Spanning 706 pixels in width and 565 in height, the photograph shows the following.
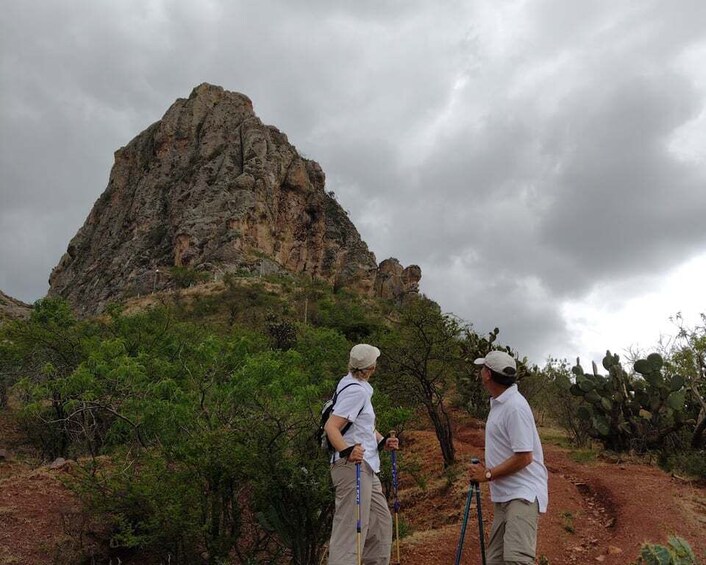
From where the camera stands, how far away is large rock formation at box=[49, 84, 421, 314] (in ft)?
180

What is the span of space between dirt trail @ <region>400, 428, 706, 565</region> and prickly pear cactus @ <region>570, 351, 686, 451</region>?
1.22 metres

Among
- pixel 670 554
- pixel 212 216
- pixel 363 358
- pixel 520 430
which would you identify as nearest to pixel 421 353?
pixel 670 554

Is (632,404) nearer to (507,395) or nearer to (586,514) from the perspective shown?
(586,514)

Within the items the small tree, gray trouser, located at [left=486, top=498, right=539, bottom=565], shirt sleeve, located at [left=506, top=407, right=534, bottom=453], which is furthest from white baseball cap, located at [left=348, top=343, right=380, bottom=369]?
the small tree

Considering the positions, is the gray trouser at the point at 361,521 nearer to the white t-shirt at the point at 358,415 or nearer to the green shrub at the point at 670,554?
the white t-shirt at the point at 358,415

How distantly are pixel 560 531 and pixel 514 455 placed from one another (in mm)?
4880

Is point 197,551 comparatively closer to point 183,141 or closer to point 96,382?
point 96,382

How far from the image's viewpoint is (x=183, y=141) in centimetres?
6688

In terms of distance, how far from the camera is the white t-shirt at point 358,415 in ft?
11.7

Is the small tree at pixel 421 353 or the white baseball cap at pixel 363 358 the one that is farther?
the small tree at pixel 421 353

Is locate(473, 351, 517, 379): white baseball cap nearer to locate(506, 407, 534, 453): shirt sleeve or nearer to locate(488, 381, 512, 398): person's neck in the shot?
locate(488, 381, 512, 398): person's neck

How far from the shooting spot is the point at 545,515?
25.2ft

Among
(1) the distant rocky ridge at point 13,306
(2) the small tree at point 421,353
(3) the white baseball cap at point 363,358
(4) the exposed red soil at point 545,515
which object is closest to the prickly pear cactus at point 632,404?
(4) the exposed red soil at point 545,515

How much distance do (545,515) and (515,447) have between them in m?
5.35
